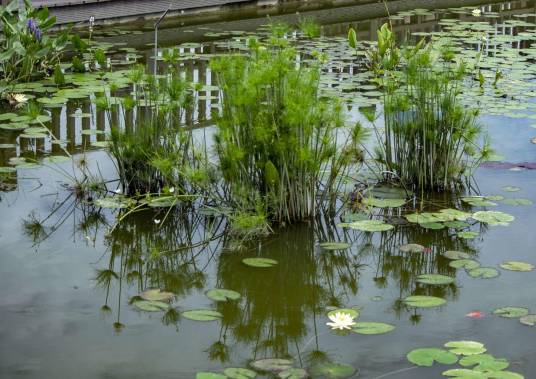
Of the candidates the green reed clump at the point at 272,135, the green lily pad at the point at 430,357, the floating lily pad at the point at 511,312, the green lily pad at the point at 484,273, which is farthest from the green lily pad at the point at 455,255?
the green lily pad at the point at 430,357

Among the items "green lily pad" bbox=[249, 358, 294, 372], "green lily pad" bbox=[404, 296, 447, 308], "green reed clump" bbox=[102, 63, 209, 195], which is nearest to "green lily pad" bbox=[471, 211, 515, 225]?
"green lily pad" bbox=[404, 296, 447, 308]

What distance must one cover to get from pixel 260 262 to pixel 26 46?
126 inches

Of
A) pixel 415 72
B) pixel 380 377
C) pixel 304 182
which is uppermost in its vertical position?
pixel 415 72

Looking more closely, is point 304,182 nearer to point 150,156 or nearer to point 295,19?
point 150,156

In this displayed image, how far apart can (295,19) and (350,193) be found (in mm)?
5196

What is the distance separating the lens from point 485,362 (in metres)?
2.78

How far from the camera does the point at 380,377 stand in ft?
9.00

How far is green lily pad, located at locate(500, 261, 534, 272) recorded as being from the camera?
353cm

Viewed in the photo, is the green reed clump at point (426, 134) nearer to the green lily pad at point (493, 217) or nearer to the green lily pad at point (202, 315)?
the green lily pad at point (493, 217)

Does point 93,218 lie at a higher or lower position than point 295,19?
lower

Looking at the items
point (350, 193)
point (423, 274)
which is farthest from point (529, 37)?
point (423, 274)

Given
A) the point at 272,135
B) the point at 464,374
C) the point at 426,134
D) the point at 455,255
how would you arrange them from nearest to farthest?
1. the point at 464,374
2. the point at 455,255
3. the point at 272,135
4. the point at 426,134

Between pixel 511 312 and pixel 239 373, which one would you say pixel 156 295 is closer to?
pixel 239 373

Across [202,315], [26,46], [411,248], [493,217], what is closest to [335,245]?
[411,248]
